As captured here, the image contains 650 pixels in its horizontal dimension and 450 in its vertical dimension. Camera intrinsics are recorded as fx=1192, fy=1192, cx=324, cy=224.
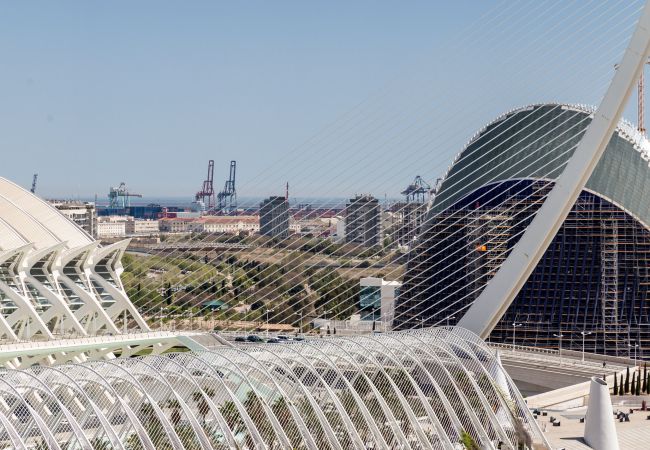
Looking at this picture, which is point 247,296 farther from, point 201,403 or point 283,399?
point 201,403

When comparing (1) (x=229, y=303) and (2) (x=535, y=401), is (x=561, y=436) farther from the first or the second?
(1) (x=229, y=303)

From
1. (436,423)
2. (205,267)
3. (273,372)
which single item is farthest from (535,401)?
(205,267)

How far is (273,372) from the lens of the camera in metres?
18.8

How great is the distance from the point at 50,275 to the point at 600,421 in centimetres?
1523

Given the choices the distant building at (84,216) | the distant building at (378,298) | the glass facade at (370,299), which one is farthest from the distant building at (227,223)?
the distant building at (378,298)

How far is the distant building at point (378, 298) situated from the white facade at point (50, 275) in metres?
11.4

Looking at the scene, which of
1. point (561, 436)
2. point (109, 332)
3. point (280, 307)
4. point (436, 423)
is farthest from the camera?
point (280, 307)

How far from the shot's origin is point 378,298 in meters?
46.1

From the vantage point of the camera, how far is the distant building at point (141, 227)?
11844cm

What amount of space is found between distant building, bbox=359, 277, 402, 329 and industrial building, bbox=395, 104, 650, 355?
0.86 meters

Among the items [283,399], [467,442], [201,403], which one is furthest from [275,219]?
[201,403]

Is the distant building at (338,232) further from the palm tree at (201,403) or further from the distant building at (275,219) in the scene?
the palm tree at (201,403)

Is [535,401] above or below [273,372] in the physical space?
below

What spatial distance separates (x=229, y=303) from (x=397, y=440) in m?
29.3
